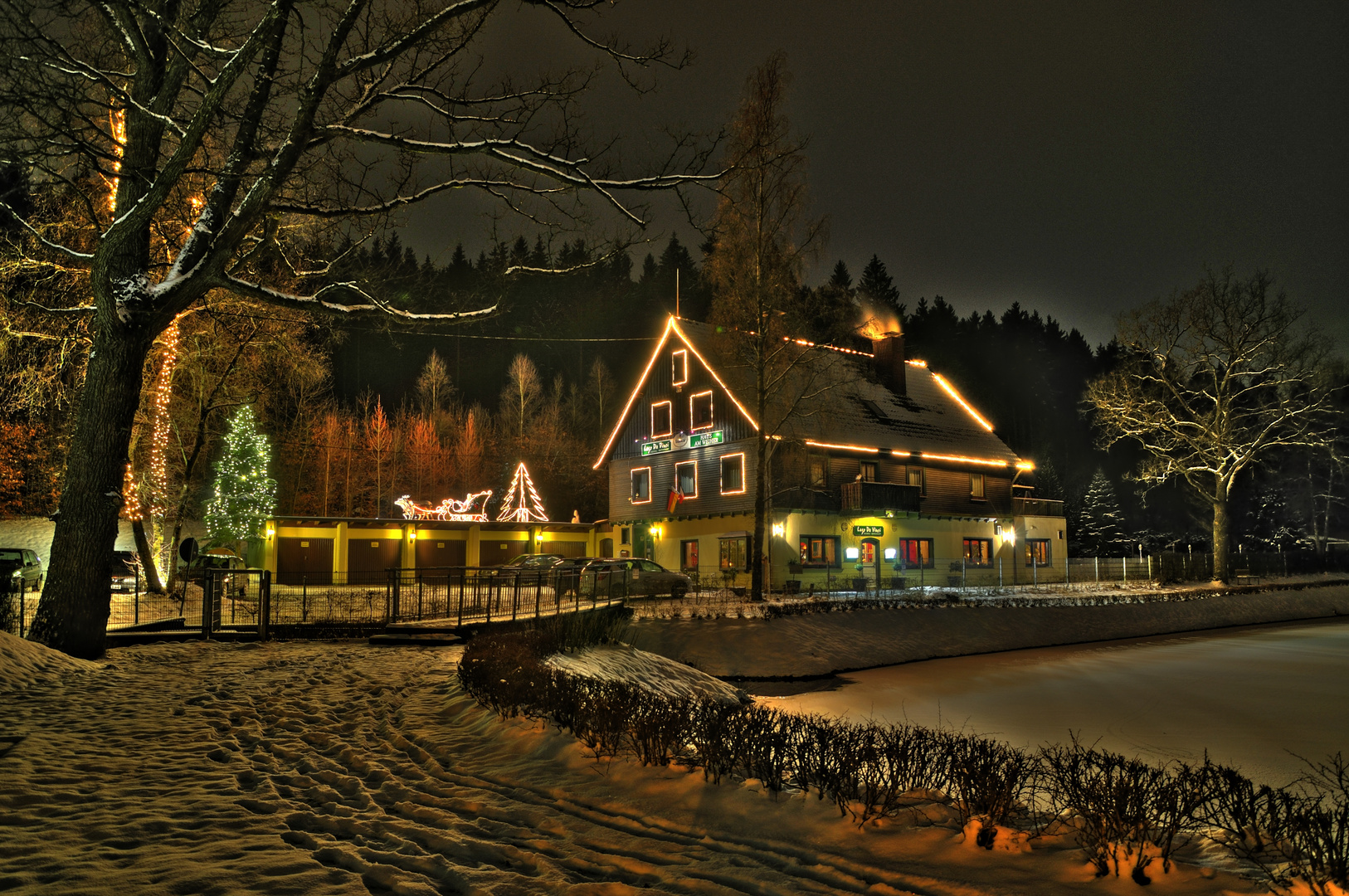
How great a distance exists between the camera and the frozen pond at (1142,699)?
1311cm

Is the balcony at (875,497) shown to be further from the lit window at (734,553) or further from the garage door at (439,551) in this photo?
the garage door at (439,551)

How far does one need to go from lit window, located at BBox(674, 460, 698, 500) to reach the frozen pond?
54.8 feet

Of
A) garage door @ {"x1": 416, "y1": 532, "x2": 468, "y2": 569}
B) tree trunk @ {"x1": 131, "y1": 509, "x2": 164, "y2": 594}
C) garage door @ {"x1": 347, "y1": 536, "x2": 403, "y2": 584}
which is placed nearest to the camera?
tree trunk @ {"x1": 131, "y1": 509, "x2": 164, "y2": 594}

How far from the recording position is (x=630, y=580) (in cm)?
2564

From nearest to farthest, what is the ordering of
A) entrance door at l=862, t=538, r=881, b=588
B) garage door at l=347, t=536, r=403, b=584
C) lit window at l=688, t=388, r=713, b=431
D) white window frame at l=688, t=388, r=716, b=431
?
white window frame at l=688, t=388, r=716, b=431, lit window at l=688, t=388, r=713, b=431, entrance door at l=862, t=538, r=881, b=588, garage door at l=347, t=536, r=403, b=584

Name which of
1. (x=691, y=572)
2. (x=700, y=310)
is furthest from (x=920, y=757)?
(x=700, y=310)

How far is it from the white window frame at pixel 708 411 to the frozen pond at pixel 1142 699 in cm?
1680

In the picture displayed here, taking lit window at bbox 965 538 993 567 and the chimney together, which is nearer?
lit window at bbox 965 538 993 567

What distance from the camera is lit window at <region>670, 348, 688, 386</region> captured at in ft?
130

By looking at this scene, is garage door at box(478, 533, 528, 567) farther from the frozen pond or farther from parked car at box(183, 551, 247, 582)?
the frozen pond

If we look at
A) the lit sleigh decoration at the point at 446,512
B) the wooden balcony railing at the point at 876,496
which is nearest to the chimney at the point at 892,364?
the wooden balcony railing at the point at 876,496

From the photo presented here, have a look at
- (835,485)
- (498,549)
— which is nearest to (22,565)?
Result: (498,549)

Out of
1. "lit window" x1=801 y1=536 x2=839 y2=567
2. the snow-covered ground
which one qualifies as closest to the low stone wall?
"lit window" x1=801 y1=536 x2=839 y2=567

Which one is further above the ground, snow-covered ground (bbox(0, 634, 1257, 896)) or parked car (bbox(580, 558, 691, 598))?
parked car (bbox(580, 558, 691, 598))
